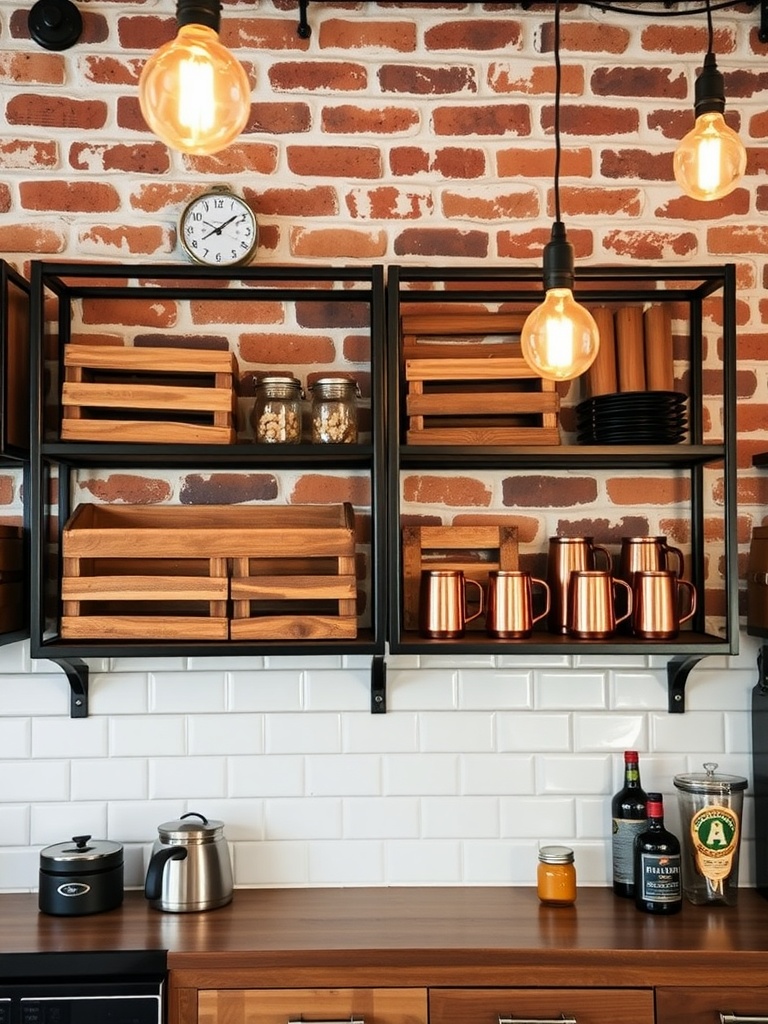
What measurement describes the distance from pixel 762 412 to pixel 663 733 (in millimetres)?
803

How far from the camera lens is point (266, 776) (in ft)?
7.77

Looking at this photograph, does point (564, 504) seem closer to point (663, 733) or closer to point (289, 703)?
point (663, 733)

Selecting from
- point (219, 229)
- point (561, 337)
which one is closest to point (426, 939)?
point (561, 337)

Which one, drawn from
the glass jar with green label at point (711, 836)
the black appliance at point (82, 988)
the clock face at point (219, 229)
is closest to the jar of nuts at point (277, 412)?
the clock face at point (219, 229)

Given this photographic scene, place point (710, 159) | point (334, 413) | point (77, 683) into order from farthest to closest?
point (77, 683)
point (334, 413)
point (710, 159)

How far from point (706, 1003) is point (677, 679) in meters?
0.70

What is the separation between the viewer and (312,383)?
7.91 feet

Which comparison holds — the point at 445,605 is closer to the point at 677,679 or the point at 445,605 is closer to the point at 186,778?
the point at 677,679

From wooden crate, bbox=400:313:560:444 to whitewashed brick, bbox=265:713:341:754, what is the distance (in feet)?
2.30

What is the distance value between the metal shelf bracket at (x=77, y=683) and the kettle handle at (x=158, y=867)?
1.32 ft

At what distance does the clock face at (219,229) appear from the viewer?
236cm

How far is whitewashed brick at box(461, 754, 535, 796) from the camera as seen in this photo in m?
2.38

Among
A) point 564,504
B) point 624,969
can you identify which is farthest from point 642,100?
point 624,969

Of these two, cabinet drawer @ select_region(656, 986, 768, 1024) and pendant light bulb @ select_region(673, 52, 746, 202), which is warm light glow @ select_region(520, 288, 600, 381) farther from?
cabinet drawer @ select_region(656, 986, 768, 1024)
